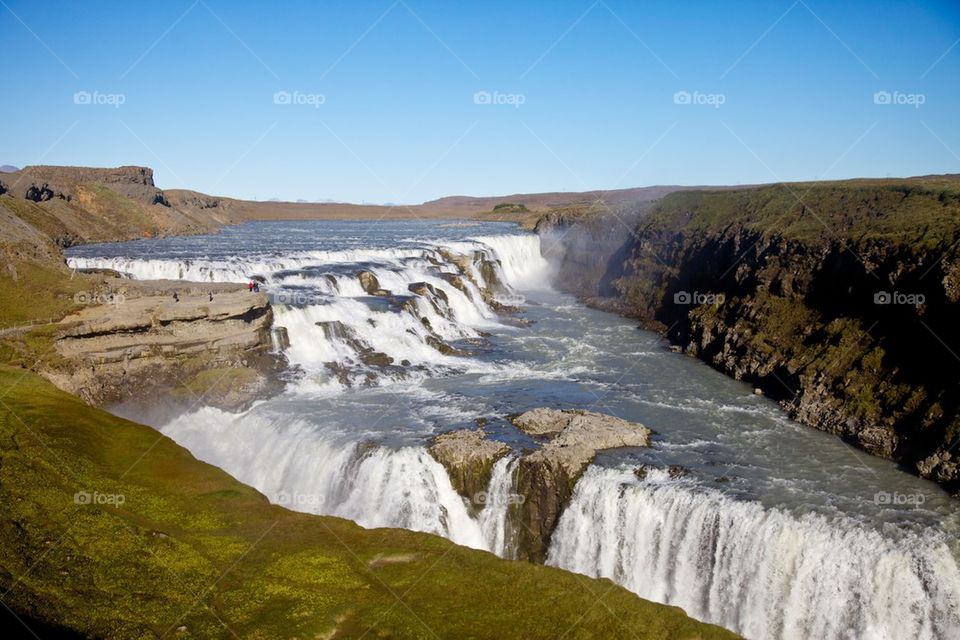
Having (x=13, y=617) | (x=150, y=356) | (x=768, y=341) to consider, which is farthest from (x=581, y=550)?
(x=150, y=356)

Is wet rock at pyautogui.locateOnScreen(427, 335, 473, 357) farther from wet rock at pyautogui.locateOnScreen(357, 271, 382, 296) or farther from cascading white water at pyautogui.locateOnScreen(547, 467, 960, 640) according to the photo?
cascading white water at pyautogui.locateOnScreen(547, 467, 960, 640)

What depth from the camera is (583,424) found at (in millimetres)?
22594

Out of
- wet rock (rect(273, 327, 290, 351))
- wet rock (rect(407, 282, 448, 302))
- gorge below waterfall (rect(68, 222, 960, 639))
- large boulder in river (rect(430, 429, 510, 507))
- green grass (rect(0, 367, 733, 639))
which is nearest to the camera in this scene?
green grass (rect(0, 367, 733, 639))

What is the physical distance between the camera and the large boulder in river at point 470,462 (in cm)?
2033

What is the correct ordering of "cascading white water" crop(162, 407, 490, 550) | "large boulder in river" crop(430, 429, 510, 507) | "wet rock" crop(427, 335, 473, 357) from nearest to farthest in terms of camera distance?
1. "cascading white water" crop(162, 407, 490, 550)
2. "large boulder in river" crop(430, 429, 510, 507)
3. "wet rock" crop(427, 335, 473, 357)

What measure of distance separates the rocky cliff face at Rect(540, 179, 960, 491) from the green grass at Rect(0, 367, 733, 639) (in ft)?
48.1

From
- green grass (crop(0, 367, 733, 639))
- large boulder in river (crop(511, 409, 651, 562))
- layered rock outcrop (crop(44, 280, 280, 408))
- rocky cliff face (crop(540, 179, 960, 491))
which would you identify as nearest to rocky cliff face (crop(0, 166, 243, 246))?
layered rock outcrop (crop(44, 280, 280, 408))

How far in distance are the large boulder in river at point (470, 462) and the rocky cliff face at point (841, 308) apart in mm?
12594

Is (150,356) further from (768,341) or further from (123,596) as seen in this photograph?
(768,341)

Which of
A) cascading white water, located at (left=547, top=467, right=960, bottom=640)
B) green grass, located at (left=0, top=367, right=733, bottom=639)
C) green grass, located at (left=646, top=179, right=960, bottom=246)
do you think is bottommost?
cascading white water, located at (left=547, top=467, right=960, bottom=640)

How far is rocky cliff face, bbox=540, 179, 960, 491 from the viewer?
72.8 ft

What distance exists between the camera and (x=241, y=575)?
12.7m

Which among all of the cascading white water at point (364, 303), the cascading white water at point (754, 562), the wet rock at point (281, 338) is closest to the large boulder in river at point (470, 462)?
the cascading white water at point (754, 562)

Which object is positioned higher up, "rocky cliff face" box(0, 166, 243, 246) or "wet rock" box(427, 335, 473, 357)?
"rocky cliff face" box(0, 166, 243, 246)
